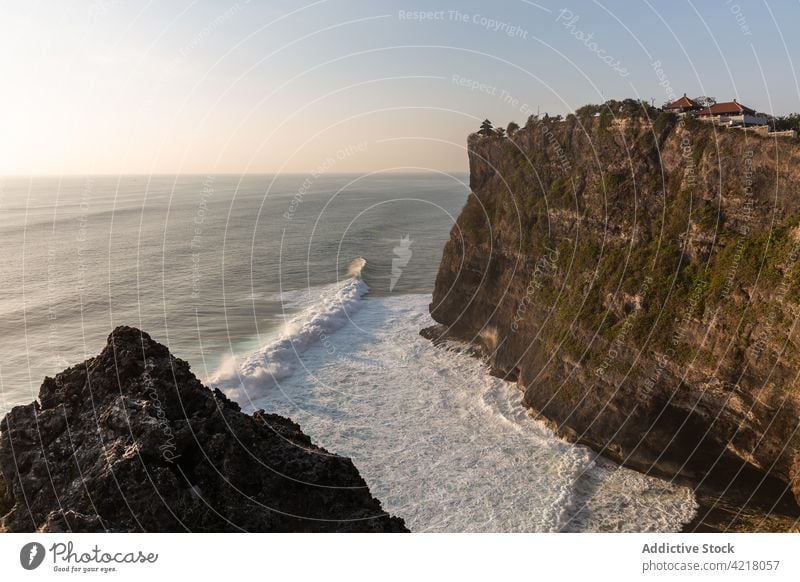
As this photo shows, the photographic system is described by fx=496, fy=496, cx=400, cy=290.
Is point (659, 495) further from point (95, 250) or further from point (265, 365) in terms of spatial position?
point (95, 250)

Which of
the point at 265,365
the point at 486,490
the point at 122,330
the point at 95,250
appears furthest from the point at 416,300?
the point at 95,250

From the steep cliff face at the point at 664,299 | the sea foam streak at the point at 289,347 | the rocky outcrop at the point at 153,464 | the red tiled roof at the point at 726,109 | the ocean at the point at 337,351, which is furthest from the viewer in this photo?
the sea foam streak at the point at 289,347

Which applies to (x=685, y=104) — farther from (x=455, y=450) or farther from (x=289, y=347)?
(x=289, y=347)
